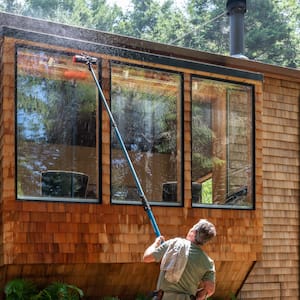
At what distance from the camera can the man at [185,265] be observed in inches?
187

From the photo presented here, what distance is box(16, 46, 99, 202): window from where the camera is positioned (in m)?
6.29

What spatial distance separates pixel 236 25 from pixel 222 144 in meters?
4.10

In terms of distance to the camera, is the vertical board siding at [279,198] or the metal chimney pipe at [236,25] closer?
the vertical board siding at [279,198]

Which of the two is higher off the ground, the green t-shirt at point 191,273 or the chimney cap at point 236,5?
the chimney cap at point 236,5

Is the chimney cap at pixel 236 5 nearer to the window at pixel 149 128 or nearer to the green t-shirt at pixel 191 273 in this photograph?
the window at pixel 149 128

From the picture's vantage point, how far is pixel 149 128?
23.3ft

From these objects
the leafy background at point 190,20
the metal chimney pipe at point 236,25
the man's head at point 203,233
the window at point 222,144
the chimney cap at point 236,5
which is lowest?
the man's head at point 203,233

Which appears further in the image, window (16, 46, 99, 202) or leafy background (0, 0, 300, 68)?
leafy background (0, 0, 300, 68)

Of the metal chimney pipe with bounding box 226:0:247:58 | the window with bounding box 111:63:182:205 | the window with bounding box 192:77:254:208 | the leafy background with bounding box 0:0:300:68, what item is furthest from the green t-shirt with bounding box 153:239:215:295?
the leafy background with bounding box 0:0:300:68

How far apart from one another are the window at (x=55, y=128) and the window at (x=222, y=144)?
1.32 m

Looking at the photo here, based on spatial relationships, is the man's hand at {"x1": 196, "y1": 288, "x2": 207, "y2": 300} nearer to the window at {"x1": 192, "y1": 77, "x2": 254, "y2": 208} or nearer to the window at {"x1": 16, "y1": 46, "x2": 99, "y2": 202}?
the window at {"x1": 16, "y1": 46, "x2": 99, "y2": 202}

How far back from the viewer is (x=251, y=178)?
7660 millimetres

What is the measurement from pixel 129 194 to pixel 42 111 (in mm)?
1281

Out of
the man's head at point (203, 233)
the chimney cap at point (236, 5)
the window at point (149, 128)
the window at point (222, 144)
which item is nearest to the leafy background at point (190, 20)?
the chimney cap at point (236, 5)
